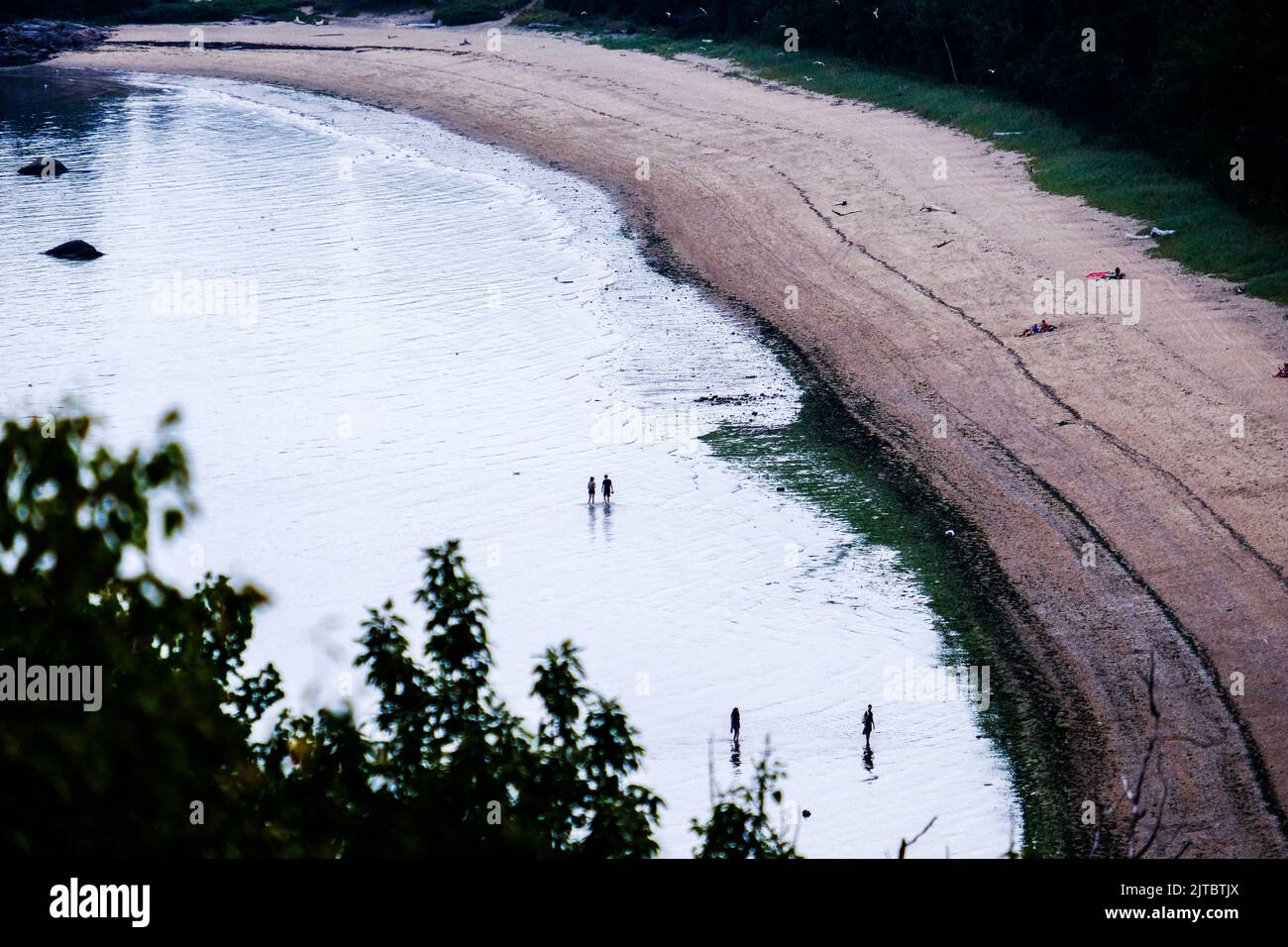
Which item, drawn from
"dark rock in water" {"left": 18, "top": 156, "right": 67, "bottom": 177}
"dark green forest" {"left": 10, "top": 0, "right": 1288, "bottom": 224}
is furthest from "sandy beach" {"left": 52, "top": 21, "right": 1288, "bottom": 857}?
"dark rock in water" {"left": 18, "top": 156, "right": 67, "bottom": 177}

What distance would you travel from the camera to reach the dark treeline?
123 feet

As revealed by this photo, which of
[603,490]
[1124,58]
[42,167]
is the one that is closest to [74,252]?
[42,167]

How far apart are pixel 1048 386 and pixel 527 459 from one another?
34.0 feet

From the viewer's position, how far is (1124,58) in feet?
152

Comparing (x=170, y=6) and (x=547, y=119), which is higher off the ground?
(x=170, y=6)

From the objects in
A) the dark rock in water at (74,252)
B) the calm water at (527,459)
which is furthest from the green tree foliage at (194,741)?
the dark rock in water at (74,252)

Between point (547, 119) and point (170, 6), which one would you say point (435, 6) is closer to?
point (170, 6)

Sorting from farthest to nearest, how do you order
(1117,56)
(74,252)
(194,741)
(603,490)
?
(74,252) → (1117,56) → (603,490) → (194,741)

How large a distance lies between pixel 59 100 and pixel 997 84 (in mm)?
47895

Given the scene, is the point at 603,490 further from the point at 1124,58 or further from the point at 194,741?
the point at 1124,58

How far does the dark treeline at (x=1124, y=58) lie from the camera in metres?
37.3
